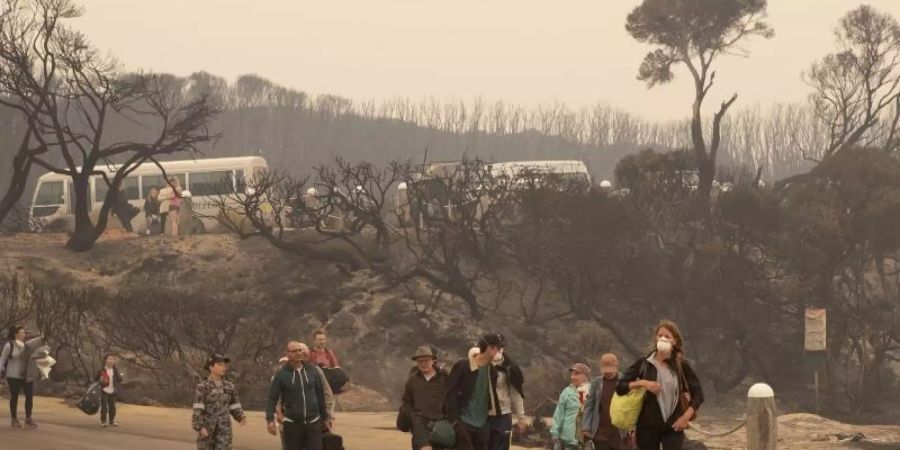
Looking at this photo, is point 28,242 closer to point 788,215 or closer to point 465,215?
point 465,215

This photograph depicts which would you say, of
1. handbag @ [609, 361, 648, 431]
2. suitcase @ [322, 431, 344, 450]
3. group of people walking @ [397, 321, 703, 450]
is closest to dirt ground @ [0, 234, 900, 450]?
suitcase @ [322, 431, 344, 450]

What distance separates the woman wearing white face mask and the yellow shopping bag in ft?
0.13

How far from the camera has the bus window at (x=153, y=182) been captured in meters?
51.2

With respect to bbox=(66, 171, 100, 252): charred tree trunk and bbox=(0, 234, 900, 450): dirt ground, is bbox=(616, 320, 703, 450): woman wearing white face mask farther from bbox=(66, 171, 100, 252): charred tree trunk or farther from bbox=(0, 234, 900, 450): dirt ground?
bbox=(66, 171, 100, 252): charred tree trunk

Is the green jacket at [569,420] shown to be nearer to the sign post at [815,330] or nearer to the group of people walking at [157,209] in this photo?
the sign post at [815,330]

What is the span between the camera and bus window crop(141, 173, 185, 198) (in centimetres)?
5119

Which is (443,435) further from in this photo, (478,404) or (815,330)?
(815,330)

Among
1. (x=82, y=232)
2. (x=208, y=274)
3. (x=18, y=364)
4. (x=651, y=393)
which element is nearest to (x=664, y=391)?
(x=651, y=393)

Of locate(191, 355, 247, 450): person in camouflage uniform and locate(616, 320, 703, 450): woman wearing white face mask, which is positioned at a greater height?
locate(616, 320, 703, 450): woman wearing white face mask

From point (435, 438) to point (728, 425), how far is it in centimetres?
2215

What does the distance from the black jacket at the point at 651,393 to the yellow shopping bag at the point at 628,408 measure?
4cm

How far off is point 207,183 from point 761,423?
3915 cm

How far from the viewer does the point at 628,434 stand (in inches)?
444

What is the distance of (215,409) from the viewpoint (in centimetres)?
1298
